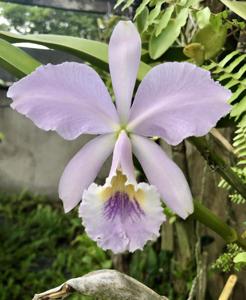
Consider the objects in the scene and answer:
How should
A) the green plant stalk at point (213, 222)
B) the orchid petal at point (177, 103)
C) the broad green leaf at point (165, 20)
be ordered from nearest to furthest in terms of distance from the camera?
the orchid petal at point (177, 103)
the green plant stalk at point (213, 222)
the broad green leaf at point (165, 20)

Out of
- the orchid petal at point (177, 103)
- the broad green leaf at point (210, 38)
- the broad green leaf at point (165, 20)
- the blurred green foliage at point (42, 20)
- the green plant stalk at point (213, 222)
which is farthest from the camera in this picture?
the blurred green foliage at point (42, 20)

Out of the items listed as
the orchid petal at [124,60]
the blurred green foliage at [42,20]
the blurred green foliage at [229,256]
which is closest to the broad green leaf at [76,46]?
the orchid petal at [124,60]

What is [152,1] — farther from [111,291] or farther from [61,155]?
[61,155]

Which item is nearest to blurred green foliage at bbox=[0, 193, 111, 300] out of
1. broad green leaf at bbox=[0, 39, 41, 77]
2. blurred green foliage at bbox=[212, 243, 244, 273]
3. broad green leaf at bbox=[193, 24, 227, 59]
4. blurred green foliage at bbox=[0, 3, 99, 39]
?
blurred green foliage at bbox=[0, 3, 99, 39]

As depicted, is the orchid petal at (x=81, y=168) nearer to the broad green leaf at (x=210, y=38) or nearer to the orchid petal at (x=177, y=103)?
the orchid petal at (x=177, y=103)

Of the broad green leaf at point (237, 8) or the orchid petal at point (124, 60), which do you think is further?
the broad green leaf at point (237, 8)

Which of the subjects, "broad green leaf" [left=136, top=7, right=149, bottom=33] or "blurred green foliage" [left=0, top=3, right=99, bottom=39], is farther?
"blurred green foliage" [left=0, top=3, right=99, bottom=39]

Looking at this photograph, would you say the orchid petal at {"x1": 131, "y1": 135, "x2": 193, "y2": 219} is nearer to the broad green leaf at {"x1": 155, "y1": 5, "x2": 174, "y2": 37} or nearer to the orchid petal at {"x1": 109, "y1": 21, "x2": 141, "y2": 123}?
the orchid petal at {"x1": 109, "y1": 21, "x2": 141, "y2": 123}

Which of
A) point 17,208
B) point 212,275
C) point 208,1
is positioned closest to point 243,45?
point 208,1
